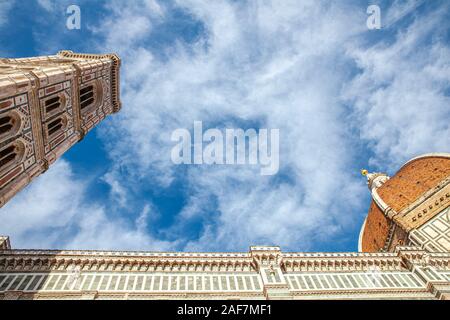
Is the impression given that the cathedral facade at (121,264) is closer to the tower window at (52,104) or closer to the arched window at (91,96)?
Answer: the tower window at (52,104)

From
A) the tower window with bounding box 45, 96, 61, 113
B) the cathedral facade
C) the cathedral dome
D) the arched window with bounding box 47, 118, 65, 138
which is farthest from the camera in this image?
the cathedral dome

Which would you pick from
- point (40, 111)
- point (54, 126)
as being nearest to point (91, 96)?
point (54, 126)

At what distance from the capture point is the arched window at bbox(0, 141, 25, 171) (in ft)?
75.3

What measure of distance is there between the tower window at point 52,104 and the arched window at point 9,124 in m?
4.13

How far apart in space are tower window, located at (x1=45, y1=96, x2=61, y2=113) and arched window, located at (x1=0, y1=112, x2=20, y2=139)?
413 centimetres

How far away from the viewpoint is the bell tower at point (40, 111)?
22.8m

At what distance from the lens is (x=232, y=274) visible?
2883 centimetres

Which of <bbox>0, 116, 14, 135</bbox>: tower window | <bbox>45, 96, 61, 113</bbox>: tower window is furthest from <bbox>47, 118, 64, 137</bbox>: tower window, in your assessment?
Answer: <bbox>0, 116, 14, 135</bbox>: tower window

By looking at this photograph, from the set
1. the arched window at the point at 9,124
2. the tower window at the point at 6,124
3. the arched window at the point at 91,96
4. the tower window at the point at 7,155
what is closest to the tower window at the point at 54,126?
the arched window at the point at 9,124

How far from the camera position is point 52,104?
2827 centimetres

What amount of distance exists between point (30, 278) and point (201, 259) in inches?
570

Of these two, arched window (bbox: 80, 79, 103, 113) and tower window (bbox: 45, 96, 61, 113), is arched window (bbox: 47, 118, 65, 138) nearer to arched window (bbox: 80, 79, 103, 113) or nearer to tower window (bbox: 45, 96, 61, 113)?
tower window (bbox: 45, 96, 61, 113)
